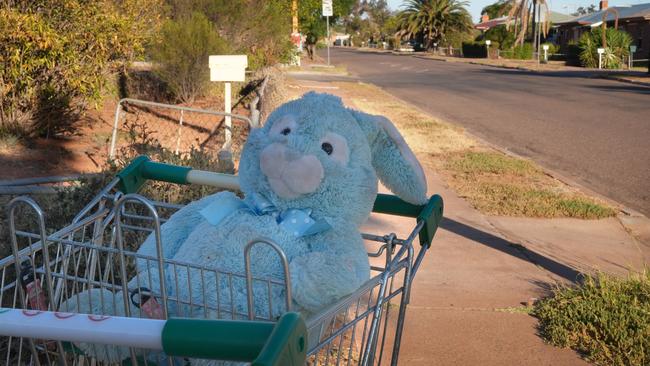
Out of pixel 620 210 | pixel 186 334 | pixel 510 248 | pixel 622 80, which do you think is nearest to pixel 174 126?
pixel 620 210

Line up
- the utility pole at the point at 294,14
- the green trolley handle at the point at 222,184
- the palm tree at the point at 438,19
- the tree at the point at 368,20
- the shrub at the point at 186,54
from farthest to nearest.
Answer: the tree at the point at 368,20 < the palm tree at the point at 438,19 < the utility pole at the point at 294,14 < the shrub at the point at 186,54 < the green trolley handle at the point at 222,184

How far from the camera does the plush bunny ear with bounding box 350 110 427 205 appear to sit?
2.40 meters

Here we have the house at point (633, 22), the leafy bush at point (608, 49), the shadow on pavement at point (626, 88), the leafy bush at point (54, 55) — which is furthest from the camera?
the house at point (633, 22)

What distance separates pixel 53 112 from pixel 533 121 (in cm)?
921

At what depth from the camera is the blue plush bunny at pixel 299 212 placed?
2.04 metres

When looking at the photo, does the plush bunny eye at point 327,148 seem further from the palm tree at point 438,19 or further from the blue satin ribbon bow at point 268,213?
the palm tree at point 438,19

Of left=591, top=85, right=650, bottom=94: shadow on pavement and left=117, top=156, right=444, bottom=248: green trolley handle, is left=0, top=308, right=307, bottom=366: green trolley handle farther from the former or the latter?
left=591, top=85, right=650, bottom=94: shadow on pavement

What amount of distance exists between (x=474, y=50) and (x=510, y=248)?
5622cm

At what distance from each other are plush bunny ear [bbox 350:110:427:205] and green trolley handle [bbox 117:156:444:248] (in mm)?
47

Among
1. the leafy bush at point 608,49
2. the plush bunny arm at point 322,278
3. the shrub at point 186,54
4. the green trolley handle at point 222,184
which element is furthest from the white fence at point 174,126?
the leafy bush at point 608,49

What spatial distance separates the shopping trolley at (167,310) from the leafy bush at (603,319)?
2.99ft

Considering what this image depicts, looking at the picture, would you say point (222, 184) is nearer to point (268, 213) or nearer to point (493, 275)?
point (268, 213)

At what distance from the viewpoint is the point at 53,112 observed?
9.19 meters

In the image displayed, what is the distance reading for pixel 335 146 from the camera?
2256 mm
